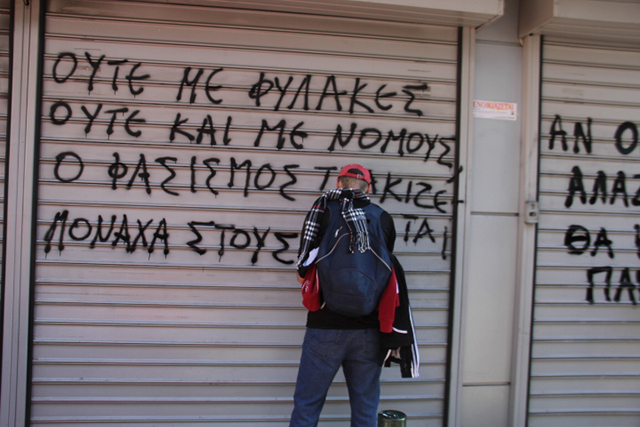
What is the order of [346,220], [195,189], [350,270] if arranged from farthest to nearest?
[195,189] < [346,220] < [350,270]

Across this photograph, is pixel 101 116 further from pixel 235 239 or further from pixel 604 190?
pixel 604 190

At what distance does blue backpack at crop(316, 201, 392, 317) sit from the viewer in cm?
254

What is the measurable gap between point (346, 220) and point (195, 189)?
1312 mm

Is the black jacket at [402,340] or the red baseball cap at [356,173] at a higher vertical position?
the red baseball cap at [356,173]

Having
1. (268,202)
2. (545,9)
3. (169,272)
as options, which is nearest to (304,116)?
(268,202)

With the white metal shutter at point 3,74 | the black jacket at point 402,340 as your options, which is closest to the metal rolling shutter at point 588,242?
the black jacket at point 402,340

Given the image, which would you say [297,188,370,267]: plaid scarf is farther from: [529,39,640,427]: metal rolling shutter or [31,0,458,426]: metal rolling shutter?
[529,39,640,427]: metal rolling shutter

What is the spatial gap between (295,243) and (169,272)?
0.95m

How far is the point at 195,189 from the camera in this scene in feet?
11.1

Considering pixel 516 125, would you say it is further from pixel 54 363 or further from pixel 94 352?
pixel 54 363

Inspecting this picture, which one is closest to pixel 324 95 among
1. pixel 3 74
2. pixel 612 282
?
pixel 3 74

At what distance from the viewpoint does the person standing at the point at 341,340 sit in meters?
2.67

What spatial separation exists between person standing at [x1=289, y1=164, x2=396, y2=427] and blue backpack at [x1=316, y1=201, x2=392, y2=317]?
5 cm

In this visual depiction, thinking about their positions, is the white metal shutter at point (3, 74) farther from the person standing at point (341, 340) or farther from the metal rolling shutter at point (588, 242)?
the metal rolling shutter at point (588, 242)
